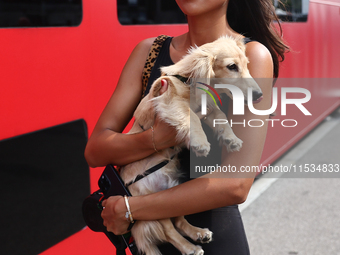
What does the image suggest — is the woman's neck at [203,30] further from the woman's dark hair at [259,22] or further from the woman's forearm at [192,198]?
the woman's forearm at [192,198]

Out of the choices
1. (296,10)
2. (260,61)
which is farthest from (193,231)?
(296,10)

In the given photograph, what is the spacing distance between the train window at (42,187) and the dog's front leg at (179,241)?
Result: 897mm

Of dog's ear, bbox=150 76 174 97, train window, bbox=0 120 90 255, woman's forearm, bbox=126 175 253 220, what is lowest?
train window, bbox=0 120 90 255

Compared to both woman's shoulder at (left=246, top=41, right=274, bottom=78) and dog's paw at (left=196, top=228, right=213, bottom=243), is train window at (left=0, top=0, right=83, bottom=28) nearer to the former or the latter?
woman's shoulder at (left=246, top=41, right=274, bottom=78)

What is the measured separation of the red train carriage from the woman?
516 millimetres

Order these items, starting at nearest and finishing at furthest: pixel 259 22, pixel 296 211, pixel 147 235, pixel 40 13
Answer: pixel 147 235, pixel 259 22, pixel 40 13, pixel 296 211

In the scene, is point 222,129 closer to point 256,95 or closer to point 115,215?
point 256,95

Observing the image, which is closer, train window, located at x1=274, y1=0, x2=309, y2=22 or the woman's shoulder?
the woman's shoulder

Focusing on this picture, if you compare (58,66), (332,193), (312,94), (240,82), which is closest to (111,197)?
(240,82)

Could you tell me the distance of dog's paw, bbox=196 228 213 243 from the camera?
5.11 ft

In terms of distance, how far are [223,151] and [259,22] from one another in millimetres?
714

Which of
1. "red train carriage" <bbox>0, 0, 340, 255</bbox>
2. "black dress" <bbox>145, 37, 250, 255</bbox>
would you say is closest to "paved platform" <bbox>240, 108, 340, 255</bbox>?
"red train carriage" <bbox>0, 0, 340, 255</bbox>

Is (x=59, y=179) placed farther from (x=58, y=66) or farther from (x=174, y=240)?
(x=174, y=240)

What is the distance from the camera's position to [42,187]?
7.02ft
